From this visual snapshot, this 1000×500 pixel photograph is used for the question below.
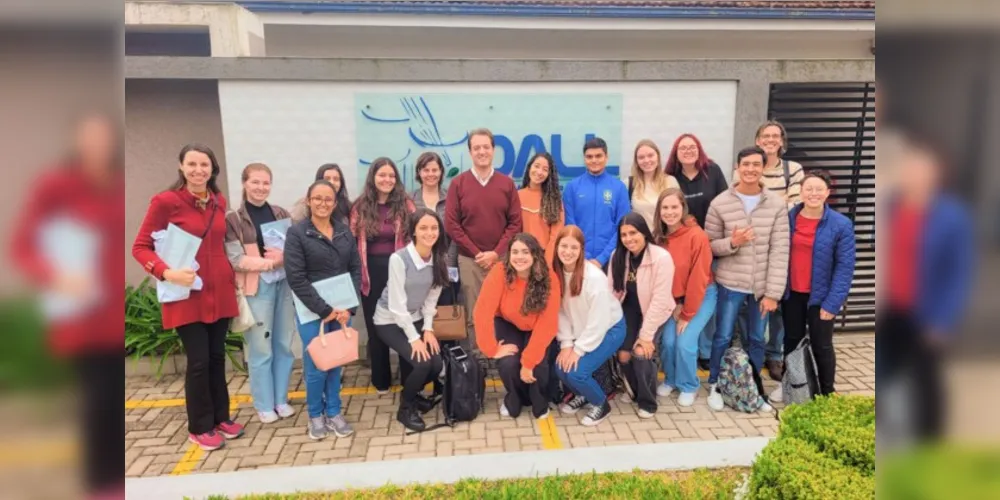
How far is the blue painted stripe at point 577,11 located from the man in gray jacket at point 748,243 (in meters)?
4.91

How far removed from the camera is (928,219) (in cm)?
83

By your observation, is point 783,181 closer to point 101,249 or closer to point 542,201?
point 542,201

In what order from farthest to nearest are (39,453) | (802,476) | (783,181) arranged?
(783,181)
(802,476)
(39,453)

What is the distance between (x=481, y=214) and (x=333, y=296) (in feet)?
4.73

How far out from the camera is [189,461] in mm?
4301

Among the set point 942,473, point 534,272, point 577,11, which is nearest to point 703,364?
point 534,272

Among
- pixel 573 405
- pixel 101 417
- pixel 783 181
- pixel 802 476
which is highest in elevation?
pixel 783 181

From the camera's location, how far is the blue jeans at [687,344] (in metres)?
4.96

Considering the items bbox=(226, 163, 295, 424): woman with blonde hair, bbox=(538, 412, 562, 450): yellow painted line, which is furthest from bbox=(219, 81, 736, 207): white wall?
bbox=(538, 412, 562, 450): yellow painted line

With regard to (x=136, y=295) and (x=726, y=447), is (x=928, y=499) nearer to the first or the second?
(x=726, y=447)

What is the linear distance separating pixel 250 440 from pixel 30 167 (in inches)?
171

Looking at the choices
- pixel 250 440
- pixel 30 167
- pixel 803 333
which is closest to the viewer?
pixel 30 167

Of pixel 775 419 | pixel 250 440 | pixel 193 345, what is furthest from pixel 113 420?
pixel 775 419

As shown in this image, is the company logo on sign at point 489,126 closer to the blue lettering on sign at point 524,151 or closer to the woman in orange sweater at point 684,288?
the blue lettering on sign at point 524,151
